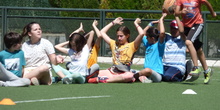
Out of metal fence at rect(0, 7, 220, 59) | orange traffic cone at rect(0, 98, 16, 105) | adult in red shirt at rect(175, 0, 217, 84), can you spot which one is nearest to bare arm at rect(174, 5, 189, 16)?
adult in red shirt at rect(175, 0, 217, 84)

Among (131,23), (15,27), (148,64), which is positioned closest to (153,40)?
(148,64)

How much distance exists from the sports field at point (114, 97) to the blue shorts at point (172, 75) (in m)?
0.57

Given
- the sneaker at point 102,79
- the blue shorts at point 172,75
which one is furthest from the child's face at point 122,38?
the blue shorts at point 172,75

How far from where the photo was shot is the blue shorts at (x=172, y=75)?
37.8 feet

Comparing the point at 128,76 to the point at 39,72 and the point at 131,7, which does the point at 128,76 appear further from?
the point at 131,7

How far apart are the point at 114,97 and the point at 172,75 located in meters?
2.98

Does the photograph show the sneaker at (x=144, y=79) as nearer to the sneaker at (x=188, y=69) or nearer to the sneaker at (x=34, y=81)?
the sneaker at (x=188, y=69)

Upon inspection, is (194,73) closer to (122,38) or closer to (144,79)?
(144,79)

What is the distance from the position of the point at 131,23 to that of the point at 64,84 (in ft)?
24.4

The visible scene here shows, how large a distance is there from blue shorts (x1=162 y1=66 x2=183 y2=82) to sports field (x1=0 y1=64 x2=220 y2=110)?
1.87 ft

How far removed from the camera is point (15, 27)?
59.3 ft

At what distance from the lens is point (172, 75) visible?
11.5 metres

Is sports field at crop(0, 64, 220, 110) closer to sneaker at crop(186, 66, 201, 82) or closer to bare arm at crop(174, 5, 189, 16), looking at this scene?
sneaker at crop(186, 66, 201, 82)

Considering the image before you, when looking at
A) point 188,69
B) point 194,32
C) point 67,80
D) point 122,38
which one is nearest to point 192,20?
point 194,32
